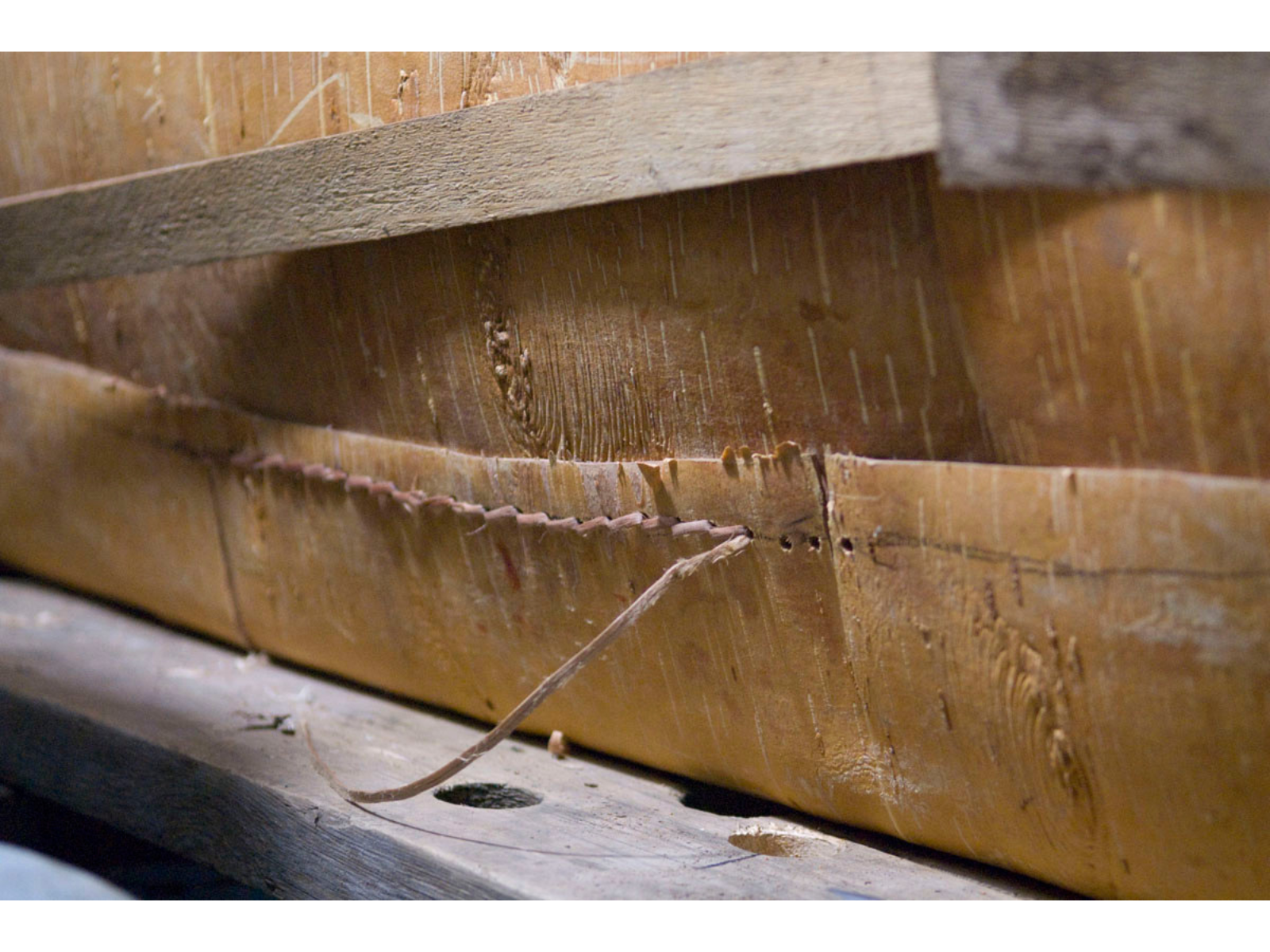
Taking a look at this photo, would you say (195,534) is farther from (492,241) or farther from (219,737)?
(492,241)

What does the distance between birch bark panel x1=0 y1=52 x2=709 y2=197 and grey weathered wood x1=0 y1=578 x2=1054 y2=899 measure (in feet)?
2.74

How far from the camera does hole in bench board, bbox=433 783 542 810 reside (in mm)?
1503

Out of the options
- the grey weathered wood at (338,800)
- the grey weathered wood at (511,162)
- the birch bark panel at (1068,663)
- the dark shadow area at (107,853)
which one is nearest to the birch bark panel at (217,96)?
the grey weathered wood at (511,162)

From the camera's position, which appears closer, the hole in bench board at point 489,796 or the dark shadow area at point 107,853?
the hole in bench board at point 489,796

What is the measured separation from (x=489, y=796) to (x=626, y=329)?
0.64 metres

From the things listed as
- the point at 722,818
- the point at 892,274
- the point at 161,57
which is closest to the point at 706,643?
the point at 722,818

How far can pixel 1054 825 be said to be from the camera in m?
1.14

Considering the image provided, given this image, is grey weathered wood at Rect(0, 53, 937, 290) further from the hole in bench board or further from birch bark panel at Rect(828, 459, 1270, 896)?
the hole in bench board

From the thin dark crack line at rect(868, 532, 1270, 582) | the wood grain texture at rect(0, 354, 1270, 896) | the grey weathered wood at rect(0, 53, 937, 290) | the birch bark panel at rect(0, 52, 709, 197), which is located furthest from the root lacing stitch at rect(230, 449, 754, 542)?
the birch bark panel at rect(0, 52, 709, 197)

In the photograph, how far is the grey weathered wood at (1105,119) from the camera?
2.84 feet

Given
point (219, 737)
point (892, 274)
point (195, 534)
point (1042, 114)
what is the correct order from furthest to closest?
1. point (195, 534)
2. point (219, 737)
3. point (892, 274)
4. point (1042, 114)

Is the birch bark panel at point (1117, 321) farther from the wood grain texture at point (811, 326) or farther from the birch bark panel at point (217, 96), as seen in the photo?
the birch bark panel at point (217, 96)

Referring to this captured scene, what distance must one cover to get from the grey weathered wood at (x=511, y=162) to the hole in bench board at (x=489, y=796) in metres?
0.71

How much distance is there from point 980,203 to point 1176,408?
237 millimetres
